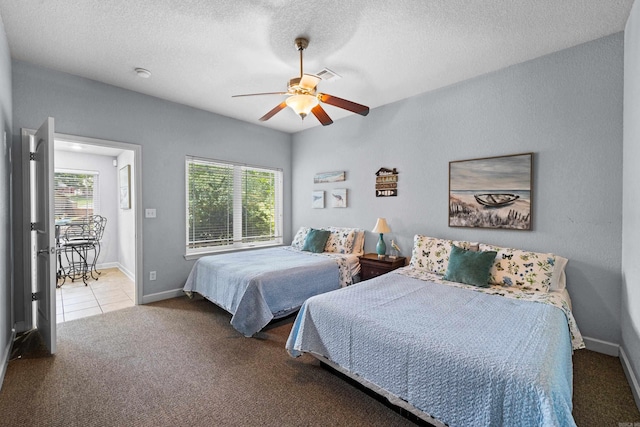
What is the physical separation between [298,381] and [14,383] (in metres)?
2.04

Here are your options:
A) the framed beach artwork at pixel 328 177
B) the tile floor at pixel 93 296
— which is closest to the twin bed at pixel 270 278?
the framed beach artwork at pixel 328 177

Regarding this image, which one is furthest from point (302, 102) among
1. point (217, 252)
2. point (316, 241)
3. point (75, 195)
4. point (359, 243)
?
point (75, 195)

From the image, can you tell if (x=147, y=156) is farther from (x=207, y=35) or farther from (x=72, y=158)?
(x=72, y=158)

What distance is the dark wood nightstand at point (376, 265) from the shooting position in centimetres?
358

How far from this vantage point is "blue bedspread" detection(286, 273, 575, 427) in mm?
1281

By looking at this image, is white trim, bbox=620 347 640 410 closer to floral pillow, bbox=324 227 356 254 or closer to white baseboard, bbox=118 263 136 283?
floral pillow, bbox=324 227 356 254

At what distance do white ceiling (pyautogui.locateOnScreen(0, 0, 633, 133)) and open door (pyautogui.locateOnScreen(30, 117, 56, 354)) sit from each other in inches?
31.6

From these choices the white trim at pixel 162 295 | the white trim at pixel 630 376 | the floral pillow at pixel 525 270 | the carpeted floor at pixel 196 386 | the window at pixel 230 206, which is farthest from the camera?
the window at pixel 230 206

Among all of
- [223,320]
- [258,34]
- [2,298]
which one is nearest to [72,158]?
[2,298]

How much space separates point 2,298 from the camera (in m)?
2.27

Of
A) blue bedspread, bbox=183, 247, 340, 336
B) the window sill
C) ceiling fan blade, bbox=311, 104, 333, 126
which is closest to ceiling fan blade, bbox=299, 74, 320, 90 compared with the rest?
ceiling fan blade, bbox=311, 104, 333, 126

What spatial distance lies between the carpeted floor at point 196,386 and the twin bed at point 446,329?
7.2 inches

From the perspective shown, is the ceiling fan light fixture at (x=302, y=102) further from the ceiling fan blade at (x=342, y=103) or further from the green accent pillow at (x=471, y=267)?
the green accent pillow at (x=471, y=267)

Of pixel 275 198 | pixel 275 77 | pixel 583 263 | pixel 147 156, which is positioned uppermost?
pixel 275 77
